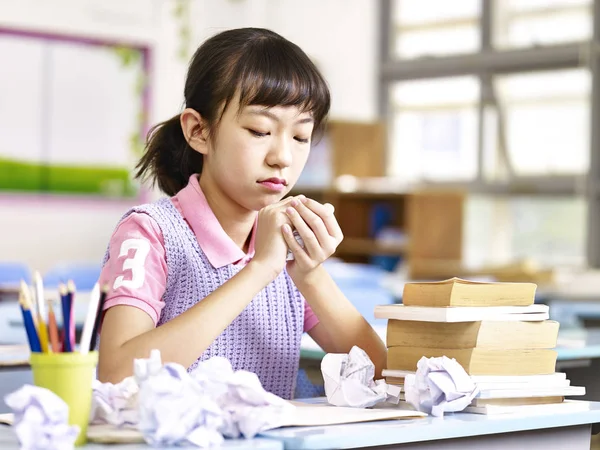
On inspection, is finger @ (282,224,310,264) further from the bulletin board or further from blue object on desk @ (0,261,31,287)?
the bulletin board

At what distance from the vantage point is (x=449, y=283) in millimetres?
1544

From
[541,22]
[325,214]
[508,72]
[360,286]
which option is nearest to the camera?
[325,214]

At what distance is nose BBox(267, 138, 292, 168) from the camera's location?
65.8 inches

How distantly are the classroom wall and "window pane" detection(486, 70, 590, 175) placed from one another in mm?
1253

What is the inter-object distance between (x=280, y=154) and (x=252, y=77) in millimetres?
151

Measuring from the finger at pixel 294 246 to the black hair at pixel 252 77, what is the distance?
0.23m

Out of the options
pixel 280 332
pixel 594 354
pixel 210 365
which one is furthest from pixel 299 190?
pixel 210 365

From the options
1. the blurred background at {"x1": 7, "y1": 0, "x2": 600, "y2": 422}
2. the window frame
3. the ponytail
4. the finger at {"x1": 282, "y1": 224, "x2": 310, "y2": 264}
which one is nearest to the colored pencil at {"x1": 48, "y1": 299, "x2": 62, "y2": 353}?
the finger at {"x1": 282, "y1": 224, "x2": 310, "y2": 264}

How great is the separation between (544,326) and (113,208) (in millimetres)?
5549

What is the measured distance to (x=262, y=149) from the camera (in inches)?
66.2

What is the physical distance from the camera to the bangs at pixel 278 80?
171 cm

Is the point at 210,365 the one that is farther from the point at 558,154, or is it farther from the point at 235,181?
the point at 558,154

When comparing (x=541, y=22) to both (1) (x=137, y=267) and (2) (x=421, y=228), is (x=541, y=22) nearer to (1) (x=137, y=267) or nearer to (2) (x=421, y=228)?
(2) (x=421, y=228)

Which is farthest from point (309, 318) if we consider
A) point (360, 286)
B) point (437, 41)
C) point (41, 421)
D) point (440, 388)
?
point (437, 41)
